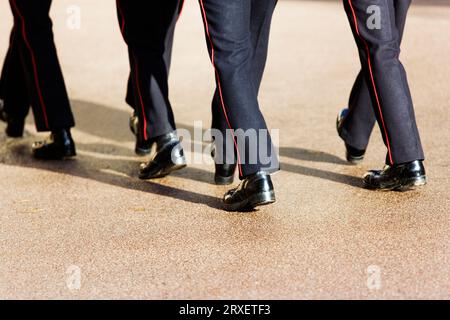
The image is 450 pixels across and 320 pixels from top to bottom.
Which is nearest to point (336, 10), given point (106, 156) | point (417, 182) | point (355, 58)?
point (355, 58)

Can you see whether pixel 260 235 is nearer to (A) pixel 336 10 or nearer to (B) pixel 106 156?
(B) pixel 106 156

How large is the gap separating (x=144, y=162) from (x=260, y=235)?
1489 millimetres

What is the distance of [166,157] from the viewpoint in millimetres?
5367

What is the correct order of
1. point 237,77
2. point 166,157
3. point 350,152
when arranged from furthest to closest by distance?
point 350,152 < point 166,157 < point 237,77

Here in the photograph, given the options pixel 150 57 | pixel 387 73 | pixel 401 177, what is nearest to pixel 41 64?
pixel 150 57

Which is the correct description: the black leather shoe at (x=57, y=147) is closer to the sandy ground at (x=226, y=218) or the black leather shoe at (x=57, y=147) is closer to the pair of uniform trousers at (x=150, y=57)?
the sandy ground at (x=226, y=218)

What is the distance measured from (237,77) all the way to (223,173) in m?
0.77

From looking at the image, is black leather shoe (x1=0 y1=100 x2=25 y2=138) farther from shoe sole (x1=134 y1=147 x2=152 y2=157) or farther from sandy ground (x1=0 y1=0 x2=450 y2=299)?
shoe sole (x1=134 y1=147 x2=152 y2=157)

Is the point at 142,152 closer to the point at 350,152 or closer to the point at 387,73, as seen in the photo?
the point at 350,152

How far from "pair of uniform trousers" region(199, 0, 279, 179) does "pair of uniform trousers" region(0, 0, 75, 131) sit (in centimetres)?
142

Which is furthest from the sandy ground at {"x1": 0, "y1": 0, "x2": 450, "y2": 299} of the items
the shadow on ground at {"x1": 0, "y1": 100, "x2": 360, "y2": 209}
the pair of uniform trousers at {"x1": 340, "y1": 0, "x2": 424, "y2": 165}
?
the pair of uniform trousers at {"x1": 340, "y1": 0, "x2": 424, "y2": 165}

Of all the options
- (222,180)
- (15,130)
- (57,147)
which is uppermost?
(222,180)

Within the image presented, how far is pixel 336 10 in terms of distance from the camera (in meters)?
10.3

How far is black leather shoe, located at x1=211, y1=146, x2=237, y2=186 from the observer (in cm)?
524
